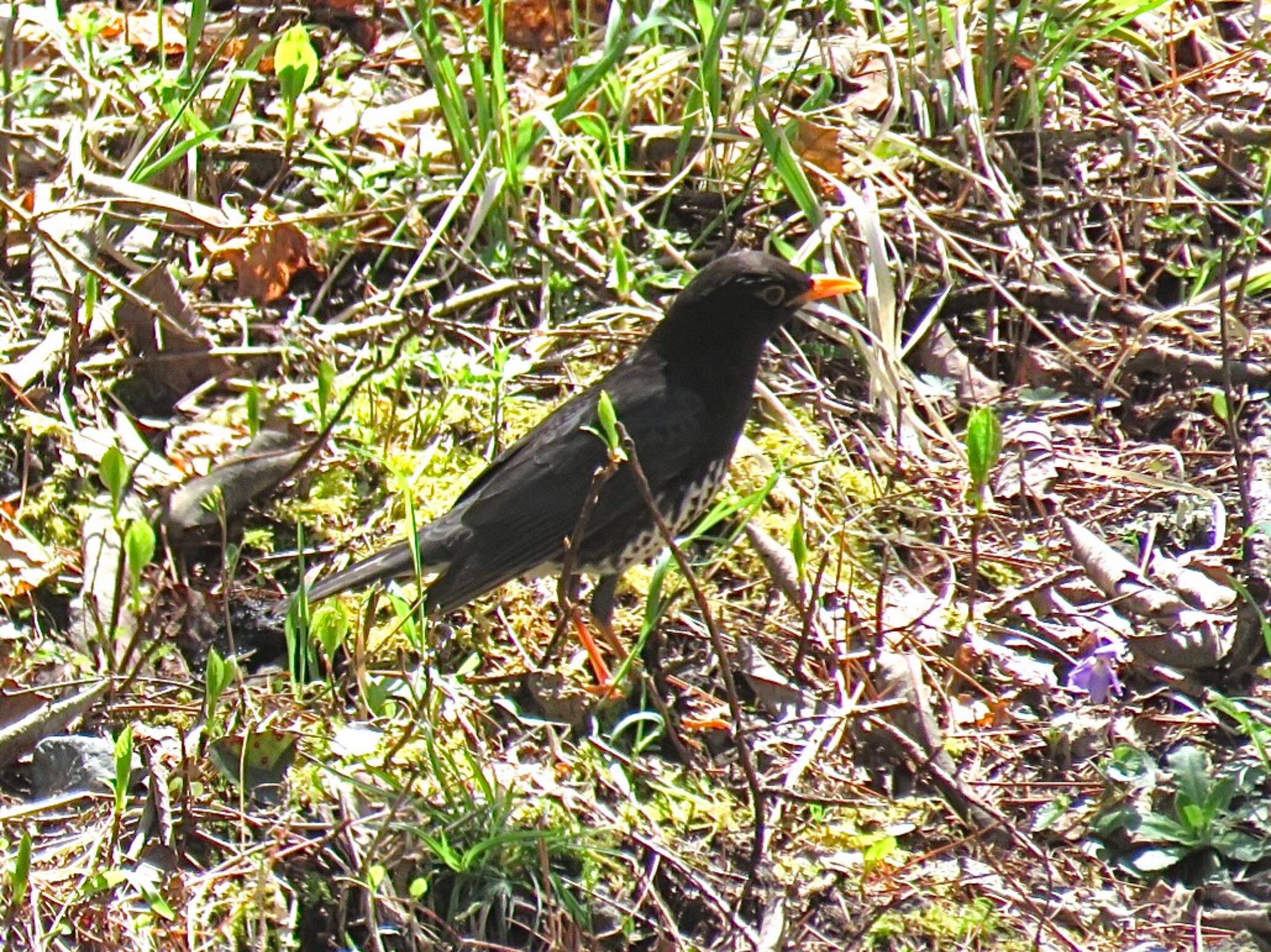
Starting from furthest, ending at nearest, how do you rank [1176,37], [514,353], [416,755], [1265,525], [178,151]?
[1176,37] < [514,353] < [178,151] < [1265,525] < [416,755]

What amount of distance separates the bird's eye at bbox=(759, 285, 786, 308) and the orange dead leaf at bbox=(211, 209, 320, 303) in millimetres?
1681

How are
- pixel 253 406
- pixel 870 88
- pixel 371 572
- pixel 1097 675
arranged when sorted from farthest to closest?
1. pixel 870 88
2. pixel 371 572
3. pixel 253 406
4. pixel 1097 675

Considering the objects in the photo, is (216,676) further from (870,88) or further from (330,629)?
(870,88)

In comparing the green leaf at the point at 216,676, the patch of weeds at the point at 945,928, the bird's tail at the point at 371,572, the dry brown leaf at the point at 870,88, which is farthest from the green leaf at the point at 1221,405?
the green leaf at the point at 216,676

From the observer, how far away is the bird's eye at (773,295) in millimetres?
4723

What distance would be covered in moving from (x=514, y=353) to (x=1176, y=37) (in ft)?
9.60

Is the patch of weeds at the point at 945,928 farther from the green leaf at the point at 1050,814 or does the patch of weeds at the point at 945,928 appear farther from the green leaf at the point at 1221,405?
the green leaf at the point at 1221,405

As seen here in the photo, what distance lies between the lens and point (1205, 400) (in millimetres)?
5316

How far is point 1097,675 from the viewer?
13.4ft

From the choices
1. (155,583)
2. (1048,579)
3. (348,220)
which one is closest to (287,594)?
(155,583)

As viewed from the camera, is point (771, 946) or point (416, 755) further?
point (416, 755)

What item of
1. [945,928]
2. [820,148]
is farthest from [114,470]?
[820,148]

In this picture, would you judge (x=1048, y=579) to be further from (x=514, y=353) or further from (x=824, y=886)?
(x=514, y=353)

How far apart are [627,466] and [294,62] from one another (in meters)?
1.54
